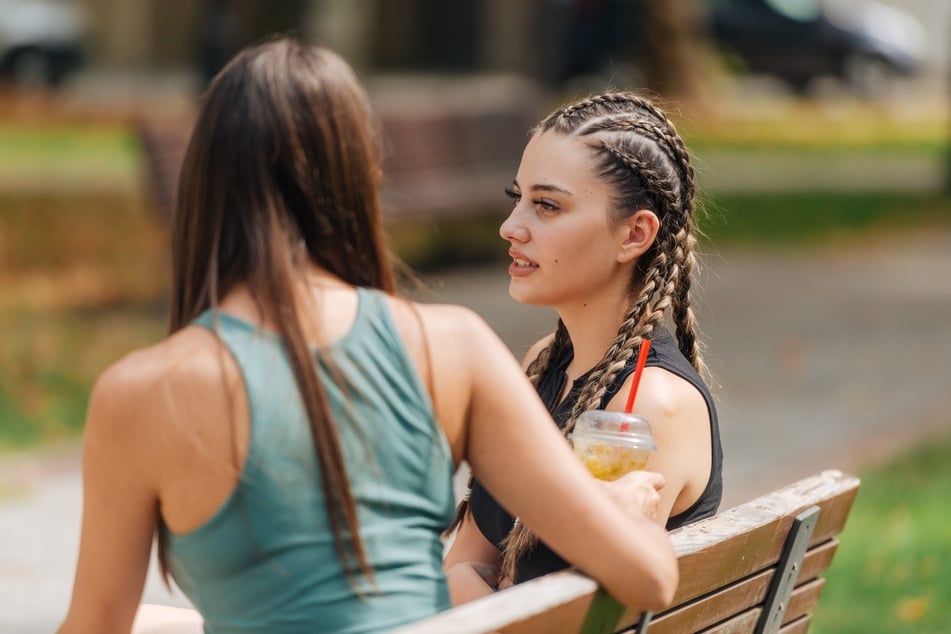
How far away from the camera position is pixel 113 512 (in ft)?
6.85

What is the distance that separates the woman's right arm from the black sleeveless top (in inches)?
19.6

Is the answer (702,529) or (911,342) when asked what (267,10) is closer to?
(911,342)

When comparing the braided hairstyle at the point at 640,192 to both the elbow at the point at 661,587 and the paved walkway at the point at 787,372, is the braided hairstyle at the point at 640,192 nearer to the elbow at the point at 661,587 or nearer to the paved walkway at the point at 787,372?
the elbow at the point at 661,587

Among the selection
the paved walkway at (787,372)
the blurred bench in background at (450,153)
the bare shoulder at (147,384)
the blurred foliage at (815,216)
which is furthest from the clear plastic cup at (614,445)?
the blurred foliage at (815,216)

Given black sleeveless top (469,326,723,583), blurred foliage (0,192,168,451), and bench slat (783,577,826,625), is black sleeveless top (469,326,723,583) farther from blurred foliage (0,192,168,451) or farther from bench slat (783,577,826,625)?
blurred foliage (0,192,168,451)

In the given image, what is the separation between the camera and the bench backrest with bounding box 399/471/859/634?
207 cm

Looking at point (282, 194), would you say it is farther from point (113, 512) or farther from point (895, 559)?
point (895, 559)

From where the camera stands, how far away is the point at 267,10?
69.2 ft

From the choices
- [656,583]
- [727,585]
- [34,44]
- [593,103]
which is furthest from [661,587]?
[34,44]

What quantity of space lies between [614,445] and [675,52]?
20.5 m

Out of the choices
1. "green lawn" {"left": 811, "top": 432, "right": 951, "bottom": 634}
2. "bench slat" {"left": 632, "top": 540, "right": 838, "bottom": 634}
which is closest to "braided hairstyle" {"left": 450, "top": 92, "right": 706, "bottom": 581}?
"bench slat" {"left": 632, "top": 540, "right": 838, "bottom": 634}

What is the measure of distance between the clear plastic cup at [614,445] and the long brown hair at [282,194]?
0.49 metres

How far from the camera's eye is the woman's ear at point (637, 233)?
2.91 metres

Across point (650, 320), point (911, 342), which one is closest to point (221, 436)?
point (650, 320)
